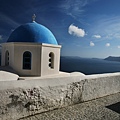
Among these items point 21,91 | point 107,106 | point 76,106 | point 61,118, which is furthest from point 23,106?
point 107,106

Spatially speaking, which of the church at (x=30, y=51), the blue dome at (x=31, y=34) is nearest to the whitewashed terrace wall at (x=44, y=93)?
the church at (x=30, y=51)

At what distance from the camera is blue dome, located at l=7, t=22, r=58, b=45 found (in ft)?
25.0

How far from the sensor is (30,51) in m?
7.43

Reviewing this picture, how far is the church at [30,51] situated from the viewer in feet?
24.2

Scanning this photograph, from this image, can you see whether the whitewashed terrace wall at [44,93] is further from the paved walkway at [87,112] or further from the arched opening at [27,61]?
the arched opening at [27,61]

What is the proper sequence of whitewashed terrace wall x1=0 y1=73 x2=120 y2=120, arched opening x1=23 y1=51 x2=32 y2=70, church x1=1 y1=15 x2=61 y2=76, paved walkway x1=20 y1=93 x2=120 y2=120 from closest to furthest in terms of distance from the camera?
1. whitewashed terrace wall x1=0 y1=73 x2=120 y2=120
2. paved walkway x1=20 y1=93 x2=120 y2=120
3. church x1=1 y1=15 x2=61 y2=76
4. arched opening x1=23 y1=51 x2=32 y2=70

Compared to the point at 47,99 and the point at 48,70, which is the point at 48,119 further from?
the point at 48,70

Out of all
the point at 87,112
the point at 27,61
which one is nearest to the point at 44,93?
the point at 87,112

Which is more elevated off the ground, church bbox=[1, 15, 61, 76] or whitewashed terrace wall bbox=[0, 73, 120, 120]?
church bbox=[1, 15, 61, 76]

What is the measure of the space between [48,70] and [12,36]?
2.93 metres

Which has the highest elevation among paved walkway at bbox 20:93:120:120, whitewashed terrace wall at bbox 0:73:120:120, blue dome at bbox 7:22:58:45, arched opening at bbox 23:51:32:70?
blue dome at bbox 7:22:58:45

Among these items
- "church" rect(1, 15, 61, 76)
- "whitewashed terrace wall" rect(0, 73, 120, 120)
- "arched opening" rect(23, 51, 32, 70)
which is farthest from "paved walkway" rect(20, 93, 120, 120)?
"arched opening" rect(23, 51, 32, 70)

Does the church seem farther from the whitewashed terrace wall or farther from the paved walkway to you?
the paved walkway

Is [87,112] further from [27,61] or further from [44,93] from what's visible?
[27,61]
